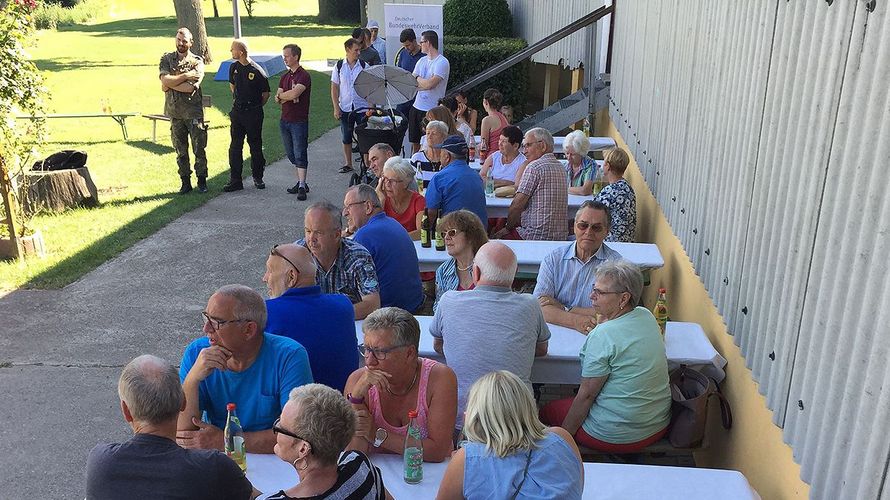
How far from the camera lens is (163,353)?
595cm

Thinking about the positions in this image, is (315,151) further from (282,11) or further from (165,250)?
(282,11)

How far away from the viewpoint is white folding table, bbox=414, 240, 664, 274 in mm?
5516

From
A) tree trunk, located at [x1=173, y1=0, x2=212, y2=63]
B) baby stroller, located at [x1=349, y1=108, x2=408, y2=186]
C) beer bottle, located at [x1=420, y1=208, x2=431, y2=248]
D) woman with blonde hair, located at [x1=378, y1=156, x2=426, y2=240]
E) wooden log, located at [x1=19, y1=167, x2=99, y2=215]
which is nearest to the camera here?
beer bottle, located at [x1=420, y1=208, x2=431, y2=248]

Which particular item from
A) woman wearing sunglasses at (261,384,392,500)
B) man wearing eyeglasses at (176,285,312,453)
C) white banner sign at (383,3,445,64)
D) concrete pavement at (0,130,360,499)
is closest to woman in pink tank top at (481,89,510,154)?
concrete pavement at (0,130,360,499)

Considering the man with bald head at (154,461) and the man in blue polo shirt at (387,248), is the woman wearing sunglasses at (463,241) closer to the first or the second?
the man in blue polo shirt at (387,248)

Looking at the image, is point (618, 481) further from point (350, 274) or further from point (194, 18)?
point (194, 18)

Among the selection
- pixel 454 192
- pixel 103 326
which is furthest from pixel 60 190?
pixel 454 192

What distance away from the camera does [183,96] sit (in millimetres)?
9766

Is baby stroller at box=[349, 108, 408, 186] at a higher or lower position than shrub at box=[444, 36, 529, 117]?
lower

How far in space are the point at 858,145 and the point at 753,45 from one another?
5.20 ft

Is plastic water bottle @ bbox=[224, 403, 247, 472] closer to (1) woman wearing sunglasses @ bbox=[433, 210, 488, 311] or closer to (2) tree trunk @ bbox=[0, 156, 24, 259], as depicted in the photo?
(1) woman wearing sunglasses @ bbox=[433, 210, 488, 311]

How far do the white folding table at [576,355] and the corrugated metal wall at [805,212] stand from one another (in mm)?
250

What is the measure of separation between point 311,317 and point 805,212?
2263 millimetres

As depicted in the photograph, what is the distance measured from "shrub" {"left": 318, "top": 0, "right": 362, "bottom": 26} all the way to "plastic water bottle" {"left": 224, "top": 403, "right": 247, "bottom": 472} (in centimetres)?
4184
